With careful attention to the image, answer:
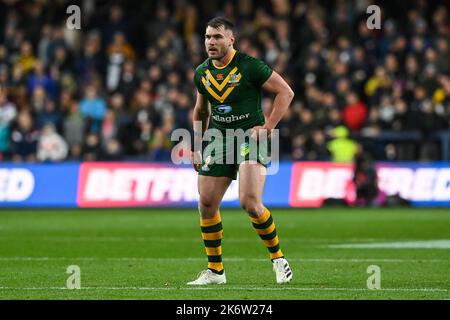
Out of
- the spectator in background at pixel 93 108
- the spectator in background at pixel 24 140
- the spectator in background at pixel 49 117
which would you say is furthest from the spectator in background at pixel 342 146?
the spectator in background at pixel 24 140

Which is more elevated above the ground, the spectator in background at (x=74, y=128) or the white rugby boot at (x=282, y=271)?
the spectator in background at (x=74, y=128)

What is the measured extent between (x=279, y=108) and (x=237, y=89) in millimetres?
439

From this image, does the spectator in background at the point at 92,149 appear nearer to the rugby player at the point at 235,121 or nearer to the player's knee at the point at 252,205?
the rugby player at the point at 235,121

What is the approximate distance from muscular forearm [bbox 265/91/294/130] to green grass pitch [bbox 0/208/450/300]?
1.45 meters

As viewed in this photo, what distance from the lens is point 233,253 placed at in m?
14.4

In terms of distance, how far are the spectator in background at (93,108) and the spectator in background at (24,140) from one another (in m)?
1.25

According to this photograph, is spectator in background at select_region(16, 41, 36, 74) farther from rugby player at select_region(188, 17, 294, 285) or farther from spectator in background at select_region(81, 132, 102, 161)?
rugby player at select_region(188, 17, 294, 285)

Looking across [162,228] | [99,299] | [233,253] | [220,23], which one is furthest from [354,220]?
[99,299]

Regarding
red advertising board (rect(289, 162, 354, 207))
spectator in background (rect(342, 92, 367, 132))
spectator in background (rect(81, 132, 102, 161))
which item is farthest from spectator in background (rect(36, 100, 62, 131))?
spectator in background (rect(342, 92, 367, 132))

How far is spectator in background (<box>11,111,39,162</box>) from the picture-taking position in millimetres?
24859

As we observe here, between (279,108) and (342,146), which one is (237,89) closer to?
(279,108)

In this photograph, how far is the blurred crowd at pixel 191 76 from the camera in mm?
24984

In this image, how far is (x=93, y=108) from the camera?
1022 inches
